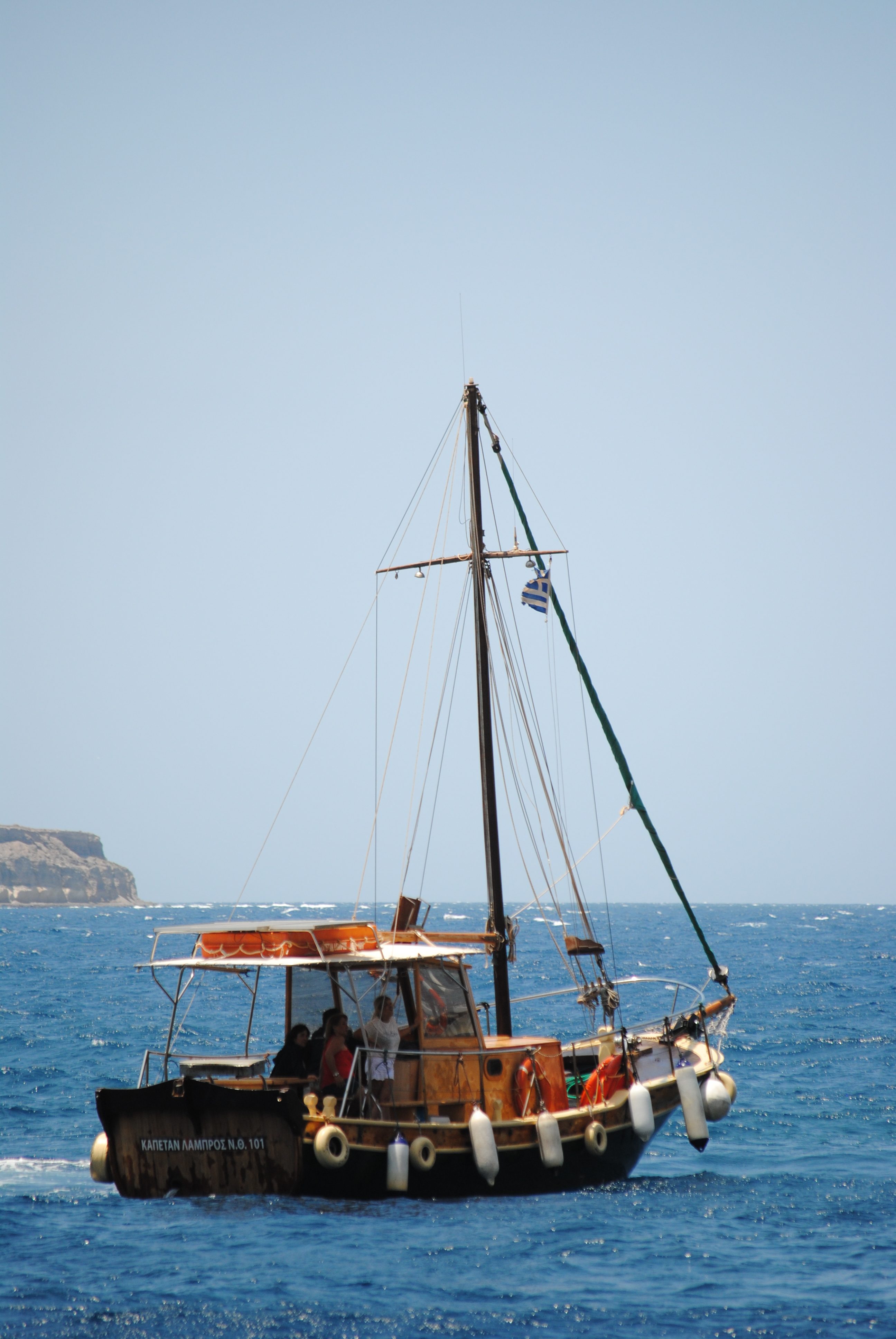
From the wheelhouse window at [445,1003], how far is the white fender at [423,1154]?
1815 mm

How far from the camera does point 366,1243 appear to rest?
14.6m

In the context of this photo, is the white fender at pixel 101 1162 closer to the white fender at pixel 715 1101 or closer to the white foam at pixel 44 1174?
the white foam at pixel 44 1174

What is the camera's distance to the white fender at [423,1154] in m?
16.2

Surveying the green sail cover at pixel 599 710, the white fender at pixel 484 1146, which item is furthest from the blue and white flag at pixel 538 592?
the white fender at pixel 484 1146

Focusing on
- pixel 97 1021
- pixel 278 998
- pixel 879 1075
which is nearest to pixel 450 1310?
pixel 879 1075

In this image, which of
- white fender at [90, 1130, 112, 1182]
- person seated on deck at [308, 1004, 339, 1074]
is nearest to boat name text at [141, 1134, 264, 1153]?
white fender at [90, 1130, 112, 1182]

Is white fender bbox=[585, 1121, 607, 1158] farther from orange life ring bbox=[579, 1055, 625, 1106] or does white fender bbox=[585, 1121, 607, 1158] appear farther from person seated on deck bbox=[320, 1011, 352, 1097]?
person seated on deck bbox=[320, 1011, 352, 1097]

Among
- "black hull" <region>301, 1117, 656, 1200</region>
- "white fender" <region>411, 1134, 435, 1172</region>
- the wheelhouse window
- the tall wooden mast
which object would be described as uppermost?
the tall wooden mast

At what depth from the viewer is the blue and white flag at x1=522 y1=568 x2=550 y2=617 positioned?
75.5 feet

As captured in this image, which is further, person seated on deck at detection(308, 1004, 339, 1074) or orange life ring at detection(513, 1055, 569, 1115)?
person seated on deck at detection(308, 1004, 339, 1074)

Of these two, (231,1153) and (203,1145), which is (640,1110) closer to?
(231,1153)

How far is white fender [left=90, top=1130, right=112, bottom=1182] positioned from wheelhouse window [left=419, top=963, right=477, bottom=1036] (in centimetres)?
455

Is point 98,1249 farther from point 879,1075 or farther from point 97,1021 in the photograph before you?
point 97,1021

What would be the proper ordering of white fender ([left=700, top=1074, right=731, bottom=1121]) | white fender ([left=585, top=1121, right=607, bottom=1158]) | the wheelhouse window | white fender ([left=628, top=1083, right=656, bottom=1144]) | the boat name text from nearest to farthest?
the boat name text → white fender ([left=585, top=1121, right=607, bottom=1158]) → white fender ([left=628, top=1083, right=656, bottom=1144]) → the wheelhouse window → white fender ([left=700, top=1074, right=731, bottom=1121])
